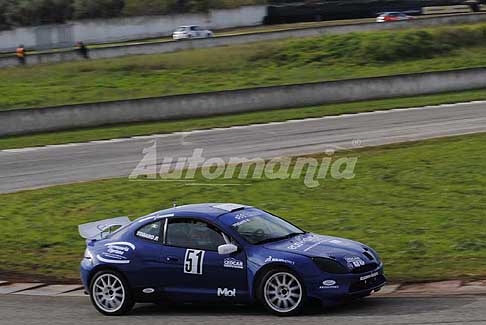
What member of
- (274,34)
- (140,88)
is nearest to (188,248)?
(140,88)

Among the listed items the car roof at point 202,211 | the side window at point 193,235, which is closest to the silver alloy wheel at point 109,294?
the side window at point 193,235

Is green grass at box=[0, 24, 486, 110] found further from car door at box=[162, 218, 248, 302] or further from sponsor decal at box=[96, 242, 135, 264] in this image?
car door at box=[162, 218, 248, 302]

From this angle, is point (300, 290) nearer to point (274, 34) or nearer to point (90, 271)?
point (90, 271)

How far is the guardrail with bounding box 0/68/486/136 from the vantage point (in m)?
30.9

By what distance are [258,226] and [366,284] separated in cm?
160

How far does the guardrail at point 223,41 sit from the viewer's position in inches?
1784

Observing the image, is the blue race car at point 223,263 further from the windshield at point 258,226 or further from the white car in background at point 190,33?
the white car in background at point 190,33

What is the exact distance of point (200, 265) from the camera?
11.0m

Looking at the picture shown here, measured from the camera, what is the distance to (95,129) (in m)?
31.0

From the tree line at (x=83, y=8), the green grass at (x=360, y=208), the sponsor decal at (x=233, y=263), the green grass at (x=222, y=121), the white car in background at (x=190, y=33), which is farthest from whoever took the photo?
the tree line at (x=83, y=8)

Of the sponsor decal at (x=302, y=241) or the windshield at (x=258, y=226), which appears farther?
the windshield at (x=258, y=226)

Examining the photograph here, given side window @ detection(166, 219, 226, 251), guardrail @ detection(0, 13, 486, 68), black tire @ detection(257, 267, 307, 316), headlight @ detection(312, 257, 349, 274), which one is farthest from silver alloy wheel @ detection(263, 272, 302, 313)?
guardrail @ detection(0, 13, 486, 68)

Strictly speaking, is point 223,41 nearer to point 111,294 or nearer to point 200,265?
point 111,294

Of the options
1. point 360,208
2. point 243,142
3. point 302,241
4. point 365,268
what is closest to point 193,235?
point 302,241
